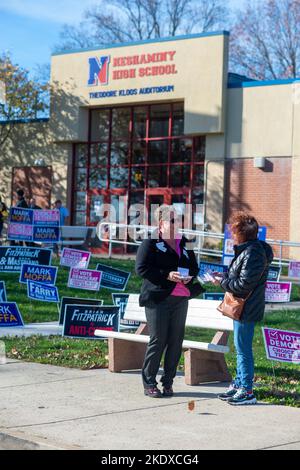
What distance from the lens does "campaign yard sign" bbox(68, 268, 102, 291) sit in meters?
15.1

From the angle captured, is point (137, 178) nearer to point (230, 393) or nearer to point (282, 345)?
point (282, 345)

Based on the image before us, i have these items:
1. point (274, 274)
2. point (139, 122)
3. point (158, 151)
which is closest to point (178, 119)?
point (158, 151)

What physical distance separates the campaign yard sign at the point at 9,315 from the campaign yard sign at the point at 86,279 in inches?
104

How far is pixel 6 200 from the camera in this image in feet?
117

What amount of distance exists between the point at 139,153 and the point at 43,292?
18.1 m

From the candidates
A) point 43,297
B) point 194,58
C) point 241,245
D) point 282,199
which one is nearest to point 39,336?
point 43,297

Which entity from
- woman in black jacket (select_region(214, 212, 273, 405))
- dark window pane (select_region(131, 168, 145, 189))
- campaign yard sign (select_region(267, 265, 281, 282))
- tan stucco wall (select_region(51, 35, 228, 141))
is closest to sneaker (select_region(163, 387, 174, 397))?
woman in black jacket (select_region(214, 212, 273, 405))

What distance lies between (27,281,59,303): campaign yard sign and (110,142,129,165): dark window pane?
1836cm

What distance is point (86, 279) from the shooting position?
15.2m

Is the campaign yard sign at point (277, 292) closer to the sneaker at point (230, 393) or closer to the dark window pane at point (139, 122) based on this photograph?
the sneaker at point (230, 393)

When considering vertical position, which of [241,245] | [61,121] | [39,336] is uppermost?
[61,121]
